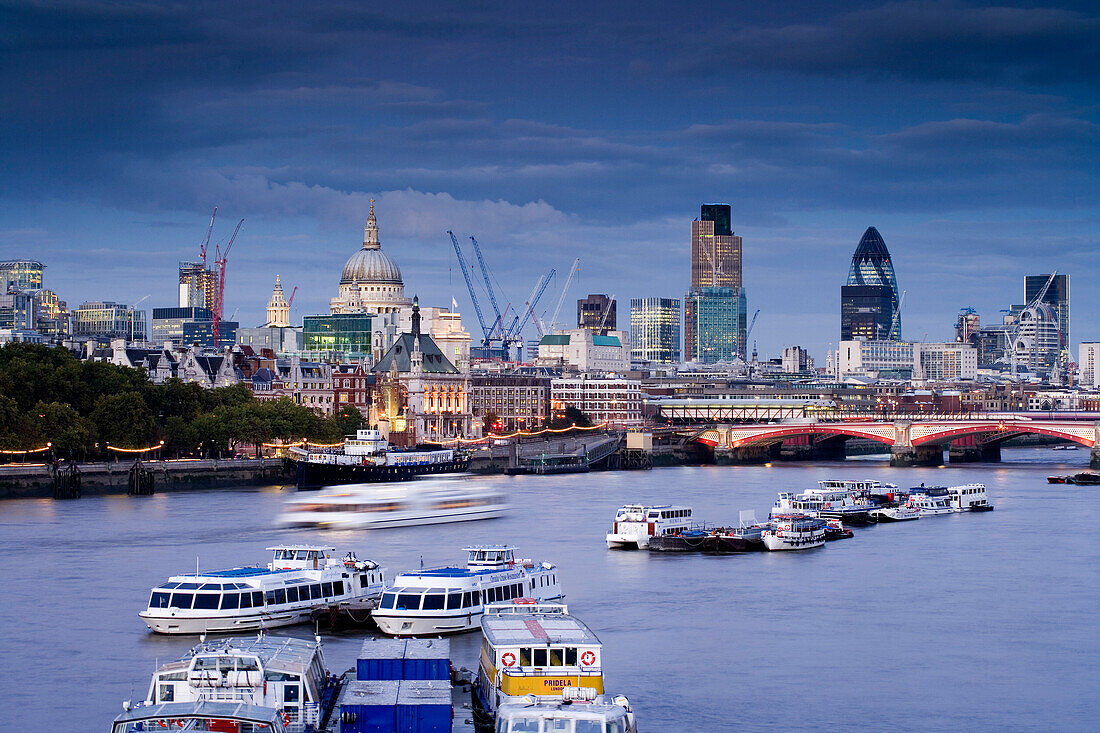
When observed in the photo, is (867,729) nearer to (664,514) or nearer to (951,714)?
(951,714)

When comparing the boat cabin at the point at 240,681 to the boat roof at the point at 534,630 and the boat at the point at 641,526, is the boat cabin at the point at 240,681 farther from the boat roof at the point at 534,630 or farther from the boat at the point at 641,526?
the boat at the point at 641,526

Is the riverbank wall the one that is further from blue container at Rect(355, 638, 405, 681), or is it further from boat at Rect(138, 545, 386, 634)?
blue container at Rect(355, 638, 405, 681)

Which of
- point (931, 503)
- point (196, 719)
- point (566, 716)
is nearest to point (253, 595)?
point (196, 719)

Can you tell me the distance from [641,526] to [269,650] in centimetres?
2443

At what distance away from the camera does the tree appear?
67.7 m

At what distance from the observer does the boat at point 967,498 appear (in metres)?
59.0

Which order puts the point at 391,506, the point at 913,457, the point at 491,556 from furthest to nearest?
the point at 913,457 → the point at 391,506 → the point at 491,556

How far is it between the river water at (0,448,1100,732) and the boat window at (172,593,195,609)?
0.81 metres

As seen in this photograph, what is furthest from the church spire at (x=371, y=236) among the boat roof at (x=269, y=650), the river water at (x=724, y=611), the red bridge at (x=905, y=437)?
the boat roof at (x=269, y=650)

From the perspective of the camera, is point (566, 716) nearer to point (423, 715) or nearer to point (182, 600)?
point (423, 715)

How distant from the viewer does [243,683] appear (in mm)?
20875

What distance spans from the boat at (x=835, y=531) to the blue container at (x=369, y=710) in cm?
3047

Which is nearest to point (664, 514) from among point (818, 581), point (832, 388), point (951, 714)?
point (818, 581)

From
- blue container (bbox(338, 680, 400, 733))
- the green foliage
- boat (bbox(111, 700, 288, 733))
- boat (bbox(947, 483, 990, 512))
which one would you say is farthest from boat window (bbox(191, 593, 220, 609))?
boat (bbox(947, 483, 990, 512))
